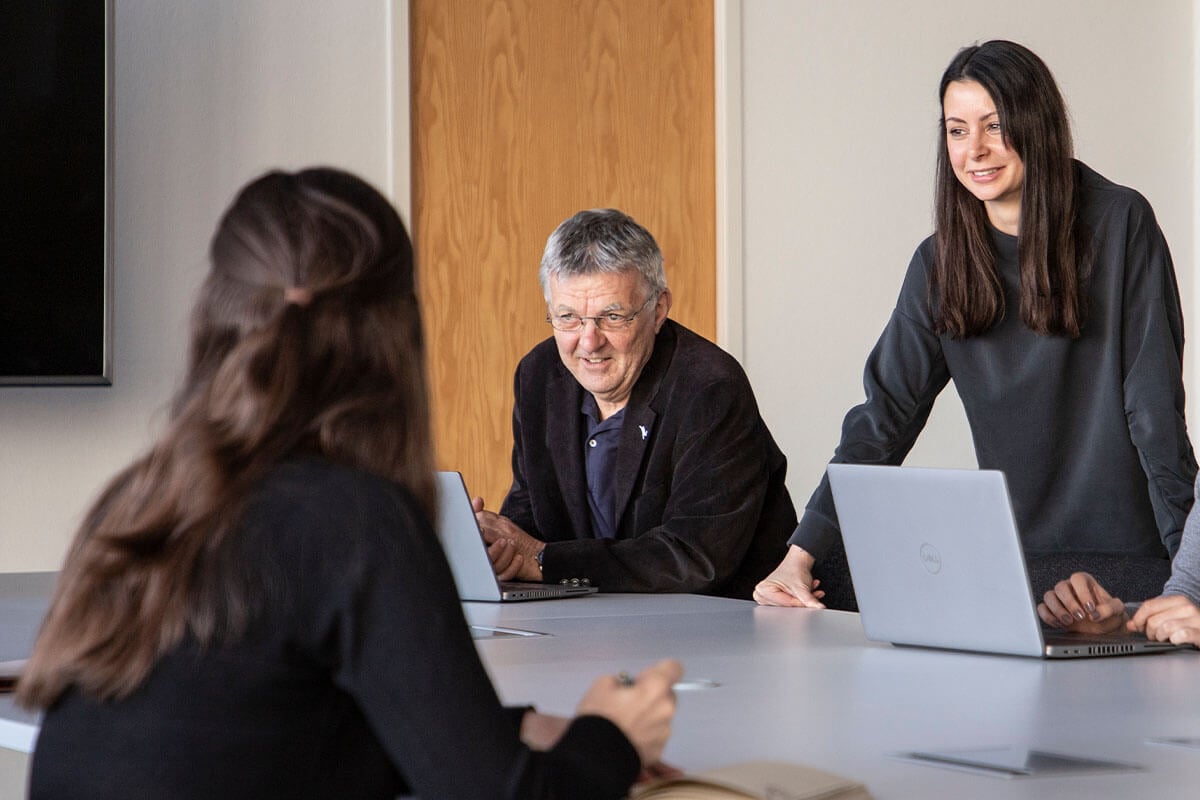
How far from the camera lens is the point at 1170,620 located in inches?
79.1

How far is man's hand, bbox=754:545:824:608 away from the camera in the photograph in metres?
2.63

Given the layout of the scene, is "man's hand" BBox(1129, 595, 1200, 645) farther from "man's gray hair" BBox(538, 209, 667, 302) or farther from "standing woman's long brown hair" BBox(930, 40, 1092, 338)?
"man's gray hair" BBox(538, 209, 667, 302)

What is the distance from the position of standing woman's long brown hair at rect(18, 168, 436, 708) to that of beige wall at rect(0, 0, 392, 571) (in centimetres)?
277

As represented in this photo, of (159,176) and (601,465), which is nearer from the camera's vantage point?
(601,465)

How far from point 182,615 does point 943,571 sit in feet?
3.81

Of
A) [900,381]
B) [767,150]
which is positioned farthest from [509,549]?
[767,150]

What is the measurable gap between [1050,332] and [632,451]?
0.80 meters

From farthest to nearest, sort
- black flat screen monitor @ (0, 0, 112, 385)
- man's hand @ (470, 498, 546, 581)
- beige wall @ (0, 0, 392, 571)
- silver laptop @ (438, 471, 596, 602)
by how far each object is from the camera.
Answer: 1. beige wall @ (0, 0, 392, 571)
2. black flat screen monitor @ (0, 0, 112, 385)
3. man's hand @ (470, 498, 546, 581)
4. silver laptop @ (438, 471, 596, 602)

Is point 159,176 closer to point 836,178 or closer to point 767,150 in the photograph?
point 767,150

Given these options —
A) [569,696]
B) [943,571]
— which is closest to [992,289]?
[943,571]

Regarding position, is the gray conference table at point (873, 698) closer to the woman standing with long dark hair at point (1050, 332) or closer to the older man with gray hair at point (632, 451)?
the older man with gray hair at point (632, 451)

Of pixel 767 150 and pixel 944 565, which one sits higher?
pixel 767 150

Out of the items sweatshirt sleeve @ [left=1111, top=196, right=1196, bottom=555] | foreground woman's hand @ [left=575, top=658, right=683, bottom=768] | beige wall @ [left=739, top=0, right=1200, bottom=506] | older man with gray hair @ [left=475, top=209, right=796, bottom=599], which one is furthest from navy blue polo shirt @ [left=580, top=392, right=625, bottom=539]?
foreground woman's hand @ [left=575, top=658, right=683, bottom=768]

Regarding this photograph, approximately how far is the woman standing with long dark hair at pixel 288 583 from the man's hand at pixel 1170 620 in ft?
3.65
